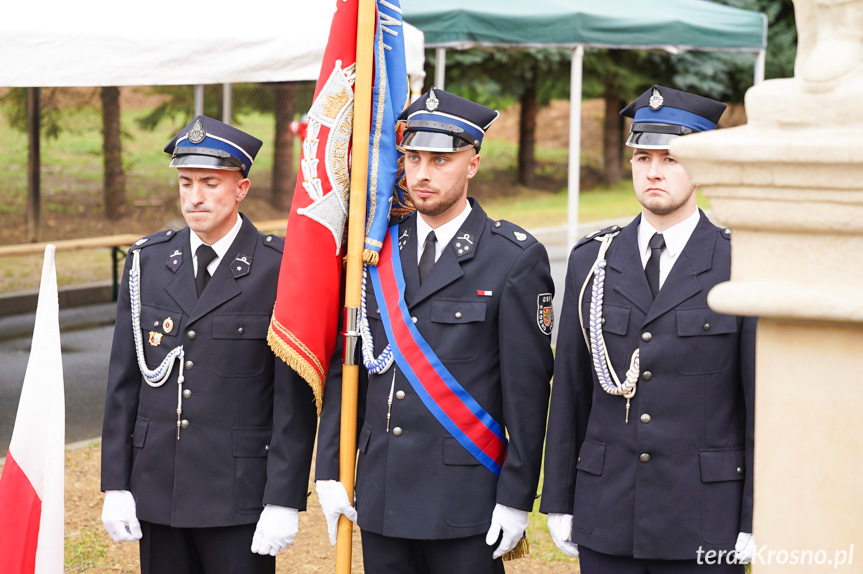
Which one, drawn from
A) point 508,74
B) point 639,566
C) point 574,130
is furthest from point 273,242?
point 508,74

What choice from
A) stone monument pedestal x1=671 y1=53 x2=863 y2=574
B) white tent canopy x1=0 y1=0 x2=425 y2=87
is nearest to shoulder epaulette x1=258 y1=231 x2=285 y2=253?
stone monument pedestal x1=671 y1=53 x2=863 y2=574

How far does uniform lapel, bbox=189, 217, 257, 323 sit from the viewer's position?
11.8ft

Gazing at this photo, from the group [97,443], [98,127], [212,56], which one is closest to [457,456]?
[97,443]

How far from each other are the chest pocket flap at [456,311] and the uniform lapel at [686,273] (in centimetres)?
52

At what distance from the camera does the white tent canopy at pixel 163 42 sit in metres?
6.36

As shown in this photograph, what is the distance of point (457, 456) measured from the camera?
3350 mm

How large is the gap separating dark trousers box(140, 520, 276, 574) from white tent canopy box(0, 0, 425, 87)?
3.53 meters

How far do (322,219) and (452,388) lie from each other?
0.72 meters

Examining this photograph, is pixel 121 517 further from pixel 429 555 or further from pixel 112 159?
pixel 112 159

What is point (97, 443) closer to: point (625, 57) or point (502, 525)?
point (502, 525)

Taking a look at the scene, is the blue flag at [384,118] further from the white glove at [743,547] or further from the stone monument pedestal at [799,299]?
the stone monument pedestal at [799,299]

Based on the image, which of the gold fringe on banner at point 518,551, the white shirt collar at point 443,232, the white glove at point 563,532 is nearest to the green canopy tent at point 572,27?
the white shirt collar at point 443,232

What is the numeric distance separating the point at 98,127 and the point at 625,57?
9702 millimetres

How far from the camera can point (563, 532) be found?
326 centimetres
